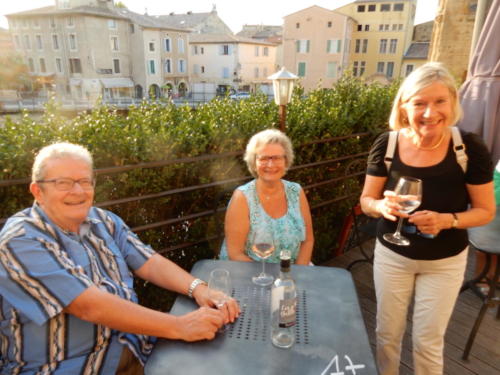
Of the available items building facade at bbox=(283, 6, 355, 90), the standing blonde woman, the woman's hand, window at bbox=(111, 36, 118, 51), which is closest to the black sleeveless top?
the standing blonde woman

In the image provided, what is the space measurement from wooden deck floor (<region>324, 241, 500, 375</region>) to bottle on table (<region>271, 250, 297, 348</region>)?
4.71 ft

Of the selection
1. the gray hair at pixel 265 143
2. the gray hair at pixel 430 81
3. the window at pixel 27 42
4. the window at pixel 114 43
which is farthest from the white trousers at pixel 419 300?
the window at pixel 27 42

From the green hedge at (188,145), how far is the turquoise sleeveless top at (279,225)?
456 mm

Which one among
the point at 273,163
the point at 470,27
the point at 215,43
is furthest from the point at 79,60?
the point at 273,163

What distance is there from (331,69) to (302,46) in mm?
4362

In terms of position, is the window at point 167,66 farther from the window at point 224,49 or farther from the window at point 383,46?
the window at point 383,46

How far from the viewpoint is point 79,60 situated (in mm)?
35656

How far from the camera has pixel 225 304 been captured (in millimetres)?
1514

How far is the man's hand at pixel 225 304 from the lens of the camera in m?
1.49

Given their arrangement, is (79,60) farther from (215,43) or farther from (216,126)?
(216,126)

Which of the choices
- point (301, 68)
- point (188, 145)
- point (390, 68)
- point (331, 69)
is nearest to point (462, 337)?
point (188, 145)

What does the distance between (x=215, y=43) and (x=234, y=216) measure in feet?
146

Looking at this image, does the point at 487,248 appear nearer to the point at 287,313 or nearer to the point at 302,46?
the point at 287,313

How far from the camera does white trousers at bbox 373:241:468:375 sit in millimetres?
1760
